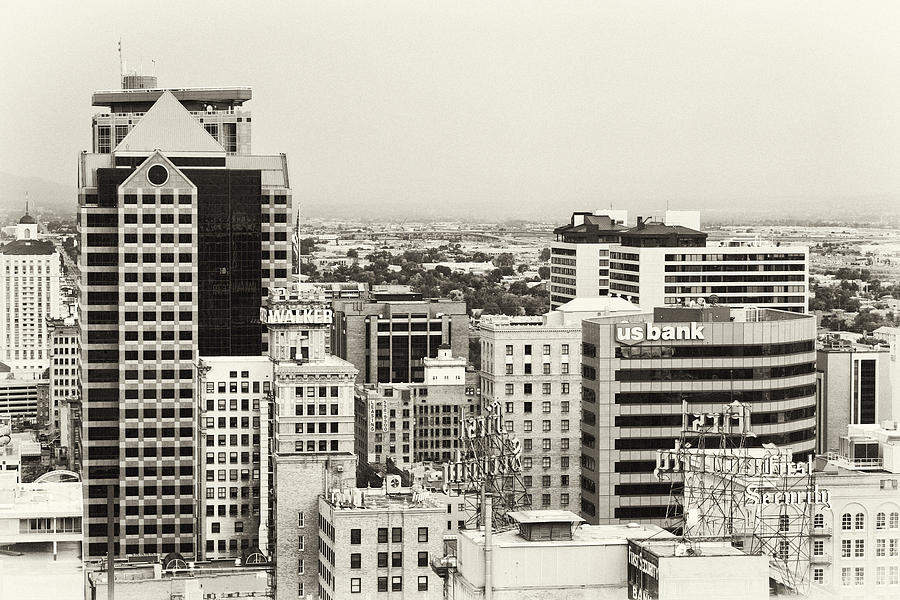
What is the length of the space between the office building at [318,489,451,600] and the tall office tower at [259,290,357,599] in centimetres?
504

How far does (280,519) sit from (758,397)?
19501mm

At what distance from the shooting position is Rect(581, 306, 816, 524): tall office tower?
3029 inches

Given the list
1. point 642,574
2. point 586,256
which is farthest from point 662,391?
point 586,256

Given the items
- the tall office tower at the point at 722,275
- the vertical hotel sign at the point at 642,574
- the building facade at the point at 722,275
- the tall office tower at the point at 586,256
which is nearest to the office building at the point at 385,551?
the vertical hotel sign at the point at 642,574

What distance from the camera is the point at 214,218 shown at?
9306 cm

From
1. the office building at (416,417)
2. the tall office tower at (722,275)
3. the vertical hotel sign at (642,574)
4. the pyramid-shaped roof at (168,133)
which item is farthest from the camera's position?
the tall office tower at (722,275)

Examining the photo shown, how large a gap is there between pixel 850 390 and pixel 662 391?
83.3 feet

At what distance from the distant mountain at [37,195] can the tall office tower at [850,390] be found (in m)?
40.7

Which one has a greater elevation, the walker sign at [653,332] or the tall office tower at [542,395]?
the walker sign at [653,332]

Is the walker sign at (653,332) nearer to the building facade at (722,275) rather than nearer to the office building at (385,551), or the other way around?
the office building at (385,551)

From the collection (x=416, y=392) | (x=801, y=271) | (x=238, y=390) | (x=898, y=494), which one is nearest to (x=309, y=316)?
(x=238, y=390)

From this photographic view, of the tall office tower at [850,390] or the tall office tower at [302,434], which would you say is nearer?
the tall office tower at [302,434]

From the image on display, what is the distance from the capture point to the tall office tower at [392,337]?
131125 mm

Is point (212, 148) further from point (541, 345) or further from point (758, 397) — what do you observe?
point (758, 397)
